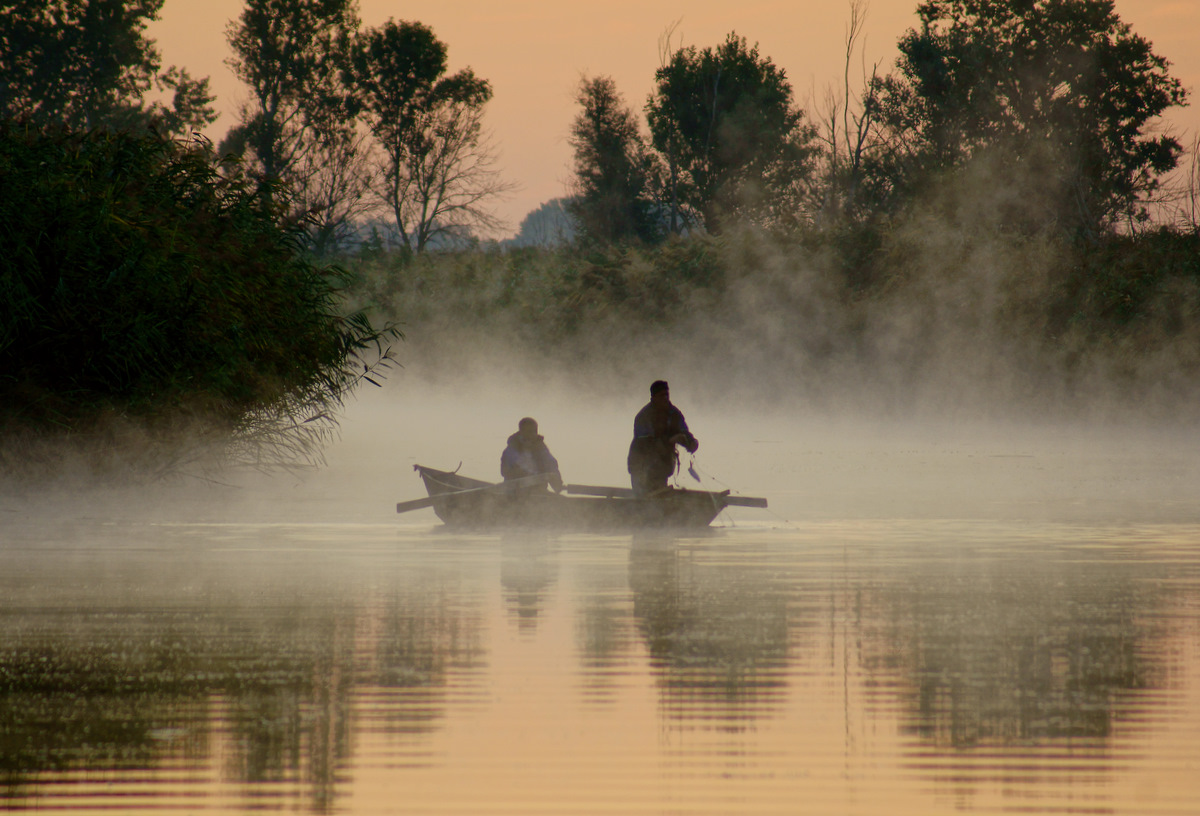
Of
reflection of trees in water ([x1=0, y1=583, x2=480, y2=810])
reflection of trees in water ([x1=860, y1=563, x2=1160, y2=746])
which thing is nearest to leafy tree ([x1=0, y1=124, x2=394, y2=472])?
reflection of trees in water ([x1=0, y1=583, x2=480, y2=810])

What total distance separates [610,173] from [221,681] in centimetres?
4152

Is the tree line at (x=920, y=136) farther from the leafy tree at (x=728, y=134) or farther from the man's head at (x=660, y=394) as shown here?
the man's head at (x=660, y=394)

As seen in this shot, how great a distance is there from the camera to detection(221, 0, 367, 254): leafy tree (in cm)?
4759

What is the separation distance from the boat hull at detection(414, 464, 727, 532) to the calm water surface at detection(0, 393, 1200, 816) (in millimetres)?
452

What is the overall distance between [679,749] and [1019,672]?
6.85 ft

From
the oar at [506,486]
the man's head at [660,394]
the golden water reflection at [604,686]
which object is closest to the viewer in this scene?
→ the golden water reflection at [604,686]

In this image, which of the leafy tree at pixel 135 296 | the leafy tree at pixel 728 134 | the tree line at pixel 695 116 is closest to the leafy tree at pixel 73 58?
the tree line at pixel 695 116

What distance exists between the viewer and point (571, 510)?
14086mm

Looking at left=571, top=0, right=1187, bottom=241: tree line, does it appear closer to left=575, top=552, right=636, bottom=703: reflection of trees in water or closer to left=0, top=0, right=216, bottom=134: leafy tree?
left=0, top=0, right=216, bottom=134: leafy tree

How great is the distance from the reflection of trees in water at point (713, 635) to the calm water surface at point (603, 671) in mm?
29

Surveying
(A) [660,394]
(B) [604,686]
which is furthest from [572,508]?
(B) [604,686]

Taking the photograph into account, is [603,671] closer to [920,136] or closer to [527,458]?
[527,458]

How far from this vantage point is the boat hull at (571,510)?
45.9ft

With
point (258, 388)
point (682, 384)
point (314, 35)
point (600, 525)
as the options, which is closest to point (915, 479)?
point (600, 525)
